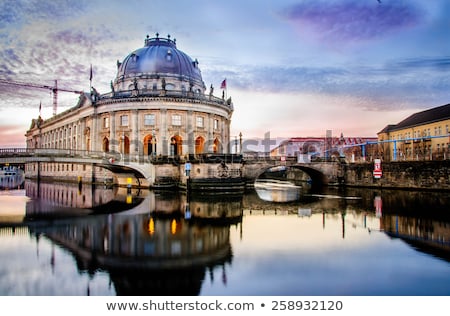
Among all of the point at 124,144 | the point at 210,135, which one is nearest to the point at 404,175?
the point at 210,135

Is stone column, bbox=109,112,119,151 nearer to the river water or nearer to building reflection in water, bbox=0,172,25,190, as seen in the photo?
building reflection in water, bbox=0,172,25,190

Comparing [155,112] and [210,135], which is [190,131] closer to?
[210,135]

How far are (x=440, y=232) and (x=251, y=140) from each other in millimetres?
22389

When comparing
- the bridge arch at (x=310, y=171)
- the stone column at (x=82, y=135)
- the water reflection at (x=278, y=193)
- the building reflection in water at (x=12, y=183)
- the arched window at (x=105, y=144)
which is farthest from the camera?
the stone column at (x=82, y=135)

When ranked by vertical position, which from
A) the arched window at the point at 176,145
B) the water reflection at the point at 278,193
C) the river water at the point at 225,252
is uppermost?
the arched window at the point at 176,145

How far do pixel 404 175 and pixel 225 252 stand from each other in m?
23.5

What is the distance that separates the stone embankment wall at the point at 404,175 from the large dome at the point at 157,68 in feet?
60.7

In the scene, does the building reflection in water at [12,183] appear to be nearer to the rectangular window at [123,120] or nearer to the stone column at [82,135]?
the stone column at [82,135]

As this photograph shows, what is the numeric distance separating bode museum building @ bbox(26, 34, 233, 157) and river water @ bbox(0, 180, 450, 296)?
54.6 ft

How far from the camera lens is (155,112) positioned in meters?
33.0

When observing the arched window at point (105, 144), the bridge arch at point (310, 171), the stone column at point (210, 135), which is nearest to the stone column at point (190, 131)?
the stone column at point (210, 135)

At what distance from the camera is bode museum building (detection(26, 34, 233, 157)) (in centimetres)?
3278

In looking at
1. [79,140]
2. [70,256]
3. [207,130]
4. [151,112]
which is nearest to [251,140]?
[207,130]

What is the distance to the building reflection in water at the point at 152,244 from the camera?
6.70 m
